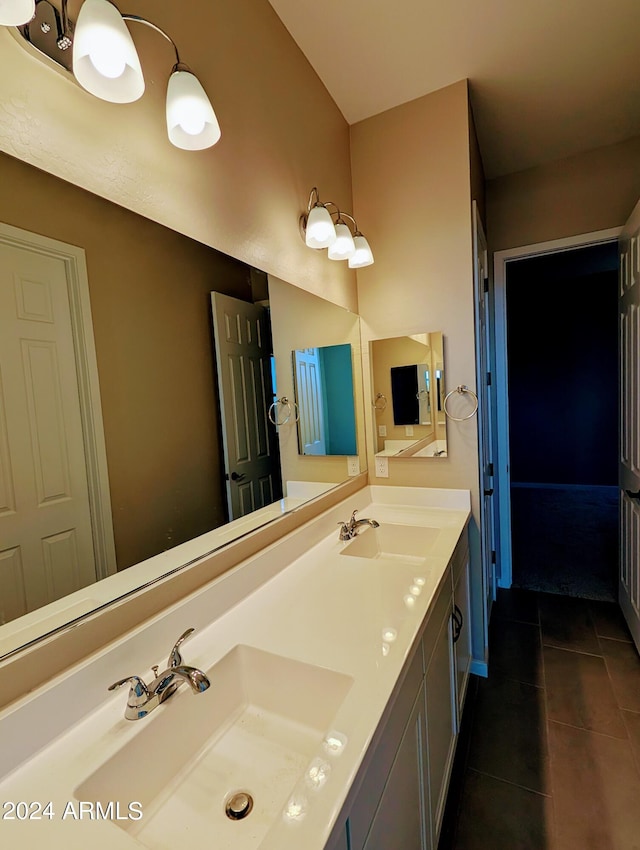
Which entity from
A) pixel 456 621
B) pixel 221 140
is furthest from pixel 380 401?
pixel 221 140

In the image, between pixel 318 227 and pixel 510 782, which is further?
pixel 318 227

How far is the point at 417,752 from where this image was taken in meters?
1.03

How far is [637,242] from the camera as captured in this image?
2.00 m

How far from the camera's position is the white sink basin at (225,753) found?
0.67 metres

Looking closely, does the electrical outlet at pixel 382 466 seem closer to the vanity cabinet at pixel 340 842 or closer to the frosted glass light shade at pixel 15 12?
the vanity cabinet at pixel 340 842

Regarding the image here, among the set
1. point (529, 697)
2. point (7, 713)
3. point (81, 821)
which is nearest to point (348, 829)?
point (81, 821)

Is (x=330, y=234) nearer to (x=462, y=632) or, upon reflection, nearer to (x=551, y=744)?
(x=462, y=632)

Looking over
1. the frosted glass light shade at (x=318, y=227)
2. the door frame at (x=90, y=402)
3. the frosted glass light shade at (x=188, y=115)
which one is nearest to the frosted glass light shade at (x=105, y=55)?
the frosted glass light shade at (x=188, y=115)

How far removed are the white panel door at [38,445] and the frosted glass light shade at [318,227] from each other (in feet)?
3.29


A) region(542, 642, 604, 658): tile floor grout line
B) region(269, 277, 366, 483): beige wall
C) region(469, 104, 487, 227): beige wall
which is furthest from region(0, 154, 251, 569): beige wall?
region(542, 642, 604, 658): tile floor grout line

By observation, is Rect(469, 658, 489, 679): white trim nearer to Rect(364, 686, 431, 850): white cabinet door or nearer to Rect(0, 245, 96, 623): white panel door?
Rect(364, 686, 431, 850): white cabinet door

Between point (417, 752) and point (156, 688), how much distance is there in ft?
2.31

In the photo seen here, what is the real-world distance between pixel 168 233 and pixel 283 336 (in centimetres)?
62

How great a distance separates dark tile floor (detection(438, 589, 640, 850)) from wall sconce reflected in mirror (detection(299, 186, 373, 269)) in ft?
6.97
